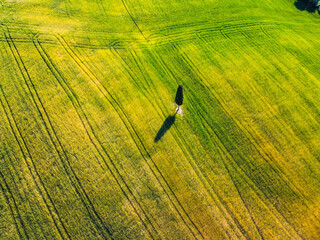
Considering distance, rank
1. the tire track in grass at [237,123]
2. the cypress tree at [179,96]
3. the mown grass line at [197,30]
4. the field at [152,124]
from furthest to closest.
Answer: the mown grass line at [197,30], the cypress tree at [179,96], the tire track in grass at [237,123], the field at [152,124]

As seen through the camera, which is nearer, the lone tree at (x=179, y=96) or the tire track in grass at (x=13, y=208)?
the tire track in grass at (x=13, y=208)

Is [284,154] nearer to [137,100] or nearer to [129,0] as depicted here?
[137,100]

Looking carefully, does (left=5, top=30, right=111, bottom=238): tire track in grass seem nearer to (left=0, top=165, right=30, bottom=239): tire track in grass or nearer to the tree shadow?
(left=0, top=165, right=30, bottom=239): tire track in grass

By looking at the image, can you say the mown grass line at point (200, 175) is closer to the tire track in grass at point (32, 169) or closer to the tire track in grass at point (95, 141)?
the tire track in grass at point (95, 141)

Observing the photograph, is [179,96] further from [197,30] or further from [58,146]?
[197,30]

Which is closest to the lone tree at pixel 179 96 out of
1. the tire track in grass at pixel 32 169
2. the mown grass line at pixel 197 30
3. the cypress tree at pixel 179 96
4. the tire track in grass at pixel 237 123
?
the cypress tree at pixel 179 96

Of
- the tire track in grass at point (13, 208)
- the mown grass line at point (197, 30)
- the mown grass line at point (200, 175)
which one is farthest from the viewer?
the mown grass line at point (197, 30)

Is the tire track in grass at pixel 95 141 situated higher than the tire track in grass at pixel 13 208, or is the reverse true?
the tire track in grass at pixel 95 141

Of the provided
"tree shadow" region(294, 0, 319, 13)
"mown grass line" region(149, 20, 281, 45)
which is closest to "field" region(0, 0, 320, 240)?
"mown grass line" region(149, 20, 281, 45)
